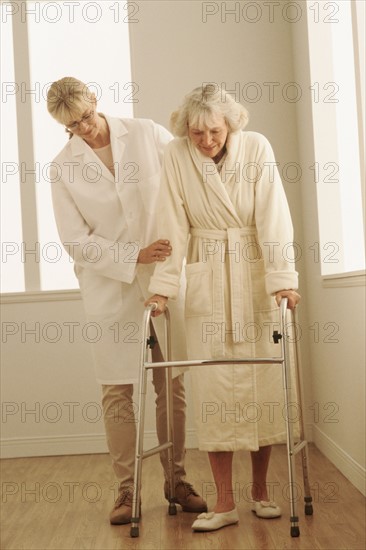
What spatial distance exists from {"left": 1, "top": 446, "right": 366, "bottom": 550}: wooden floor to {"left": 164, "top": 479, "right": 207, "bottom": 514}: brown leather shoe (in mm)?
35

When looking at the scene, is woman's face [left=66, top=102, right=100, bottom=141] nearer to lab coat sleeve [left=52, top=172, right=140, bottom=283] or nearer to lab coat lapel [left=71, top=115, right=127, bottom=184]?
lab coat lapel [left=71, top=115, right=127, bottom=184]

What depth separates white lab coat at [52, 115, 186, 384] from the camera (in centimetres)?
287

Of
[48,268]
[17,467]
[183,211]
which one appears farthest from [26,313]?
[183,211]

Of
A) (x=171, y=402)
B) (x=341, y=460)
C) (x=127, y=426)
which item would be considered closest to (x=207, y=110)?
(x=171, y=402)

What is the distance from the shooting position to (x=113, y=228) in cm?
293

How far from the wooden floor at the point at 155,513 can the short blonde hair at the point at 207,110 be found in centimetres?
128

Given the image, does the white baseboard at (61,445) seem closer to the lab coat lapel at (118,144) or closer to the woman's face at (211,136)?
the lab coat lapel at (118,144)

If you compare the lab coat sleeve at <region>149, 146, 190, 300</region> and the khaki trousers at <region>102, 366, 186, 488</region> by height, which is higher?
the lab coat sleeve at <region>149, 146, 190, 300</region>

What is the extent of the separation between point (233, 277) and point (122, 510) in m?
0.88

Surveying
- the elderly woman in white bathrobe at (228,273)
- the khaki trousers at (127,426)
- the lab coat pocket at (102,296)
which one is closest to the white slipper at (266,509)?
the elderly woman in white bathrobe at (228,273)

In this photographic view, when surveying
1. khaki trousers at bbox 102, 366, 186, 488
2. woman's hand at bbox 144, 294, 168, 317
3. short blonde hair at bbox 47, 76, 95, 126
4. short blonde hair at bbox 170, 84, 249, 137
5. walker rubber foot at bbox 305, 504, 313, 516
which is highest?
short blonde hair at bbox 47, 76, 95, 126

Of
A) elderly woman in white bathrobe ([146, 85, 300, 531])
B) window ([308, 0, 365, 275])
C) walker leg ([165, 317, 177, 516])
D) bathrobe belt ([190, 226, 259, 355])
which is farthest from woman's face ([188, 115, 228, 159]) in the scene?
window ([308, 0, 365, 275])

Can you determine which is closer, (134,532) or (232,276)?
(134,532)

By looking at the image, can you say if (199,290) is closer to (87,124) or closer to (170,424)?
(170,424)
